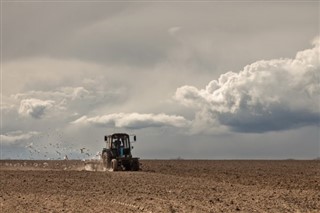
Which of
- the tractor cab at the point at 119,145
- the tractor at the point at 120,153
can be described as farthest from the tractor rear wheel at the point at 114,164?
the tractor cab at the point at 119,145

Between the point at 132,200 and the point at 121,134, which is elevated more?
the point at 121,134

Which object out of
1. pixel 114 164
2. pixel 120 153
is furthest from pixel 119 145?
pixel 114 164

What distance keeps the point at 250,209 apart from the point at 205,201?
3082 millimetres

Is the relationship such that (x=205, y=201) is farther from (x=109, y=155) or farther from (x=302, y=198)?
(x=109, y=155)

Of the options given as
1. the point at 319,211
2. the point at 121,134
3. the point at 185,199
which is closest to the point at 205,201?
the point at 185,199

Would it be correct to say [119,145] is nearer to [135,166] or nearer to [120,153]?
[120,153]

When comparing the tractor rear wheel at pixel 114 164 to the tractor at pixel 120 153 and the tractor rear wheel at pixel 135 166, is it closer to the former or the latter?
the tractor at pixel 120 153

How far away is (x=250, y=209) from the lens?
2238 cm

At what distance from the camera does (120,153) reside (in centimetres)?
5297

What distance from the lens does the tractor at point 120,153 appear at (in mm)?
52188

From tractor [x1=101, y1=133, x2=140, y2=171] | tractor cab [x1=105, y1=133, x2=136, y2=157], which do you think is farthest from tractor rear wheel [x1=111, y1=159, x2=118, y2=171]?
tractor cab [x1=105, y1=133, x2=136, y2=157]

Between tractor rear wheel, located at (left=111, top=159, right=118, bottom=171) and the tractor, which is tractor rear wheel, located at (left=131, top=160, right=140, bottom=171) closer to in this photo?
the tractor

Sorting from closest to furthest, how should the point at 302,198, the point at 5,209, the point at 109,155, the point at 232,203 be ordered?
the point at 5,209 → the point at 232,203 → the point at 302,198 → the point at 109,155

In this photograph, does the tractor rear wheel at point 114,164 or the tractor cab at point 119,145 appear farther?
the tractor cab at point 119,145
